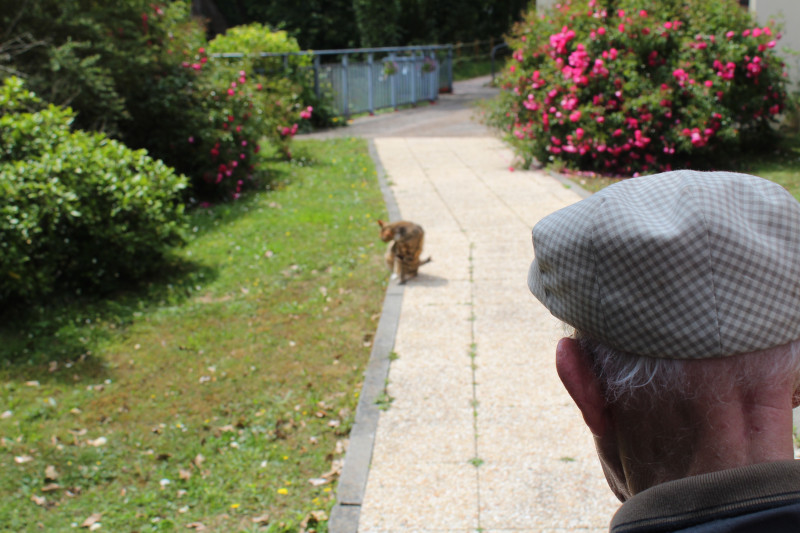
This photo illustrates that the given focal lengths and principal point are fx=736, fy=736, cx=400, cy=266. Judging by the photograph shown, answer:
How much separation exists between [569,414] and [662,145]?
27.0ft

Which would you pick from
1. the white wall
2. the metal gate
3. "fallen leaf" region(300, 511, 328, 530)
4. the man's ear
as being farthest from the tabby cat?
the metal gate

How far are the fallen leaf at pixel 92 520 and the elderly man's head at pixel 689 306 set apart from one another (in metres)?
3.72

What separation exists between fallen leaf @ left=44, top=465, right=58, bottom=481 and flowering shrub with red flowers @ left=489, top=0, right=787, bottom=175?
30.8 ft

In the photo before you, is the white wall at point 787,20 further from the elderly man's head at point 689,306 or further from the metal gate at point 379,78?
the elderly man's head at point 689,306

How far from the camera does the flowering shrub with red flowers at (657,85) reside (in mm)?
11438

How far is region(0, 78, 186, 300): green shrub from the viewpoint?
263 inches

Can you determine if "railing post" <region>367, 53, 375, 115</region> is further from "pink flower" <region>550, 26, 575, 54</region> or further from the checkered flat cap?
the checkered flat cap

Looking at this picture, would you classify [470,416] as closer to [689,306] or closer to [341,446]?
[341,446]

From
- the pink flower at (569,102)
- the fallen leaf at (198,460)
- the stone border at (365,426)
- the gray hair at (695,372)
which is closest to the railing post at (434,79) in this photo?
the pink flower at (569,102)

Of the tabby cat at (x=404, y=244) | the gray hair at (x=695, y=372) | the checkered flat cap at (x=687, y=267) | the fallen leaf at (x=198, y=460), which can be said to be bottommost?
the fallen leaf at (x=198, y=460)

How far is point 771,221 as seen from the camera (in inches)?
44.9

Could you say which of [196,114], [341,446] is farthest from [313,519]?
[196,114]

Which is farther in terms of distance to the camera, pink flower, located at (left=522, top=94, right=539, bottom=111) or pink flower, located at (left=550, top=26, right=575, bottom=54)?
pink flower, located at (left=522, top=94, right=539, bottom=111)

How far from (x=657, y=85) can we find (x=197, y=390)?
922 centimetres
